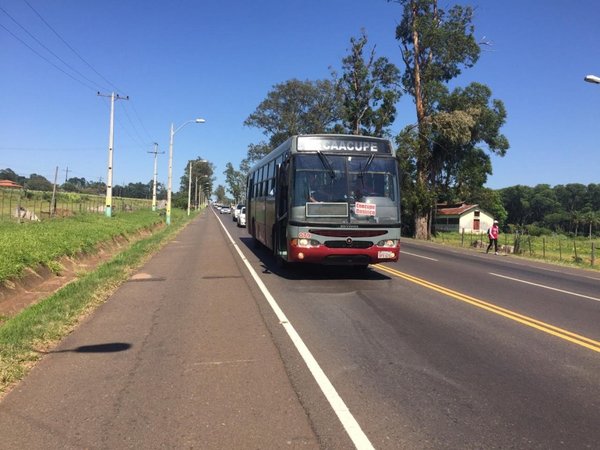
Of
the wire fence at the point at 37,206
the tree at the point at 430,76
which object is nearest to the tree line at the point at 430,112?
the tree at the point at 430,76

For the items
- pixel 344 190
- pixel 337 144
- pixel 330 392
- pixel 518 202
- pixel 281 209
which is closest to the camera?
pixel 330 392

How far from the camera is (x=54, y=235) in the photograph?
54.4 ft

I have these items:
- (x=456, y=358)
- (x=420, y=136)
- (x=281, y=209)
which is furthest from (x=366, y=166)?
(x=420, y=136)

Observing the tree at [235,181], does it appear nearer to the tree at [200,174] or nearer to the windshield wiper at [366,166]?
the tree at [200,174]

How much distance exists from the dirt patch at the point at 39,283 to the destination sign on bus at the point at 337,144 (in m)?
6.45

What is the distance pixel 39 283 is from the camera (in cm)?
1200

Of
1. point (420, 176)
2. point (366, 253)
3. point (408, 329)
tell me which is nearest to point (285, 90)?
point (420, 176)

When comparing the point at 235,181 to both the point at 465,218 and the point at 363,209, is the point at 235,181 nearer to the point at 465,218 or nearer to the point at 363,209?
the point at 465,218

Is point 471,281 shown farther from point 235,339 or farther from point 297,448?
point 297,448

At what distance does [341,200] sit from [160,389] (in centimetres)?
725

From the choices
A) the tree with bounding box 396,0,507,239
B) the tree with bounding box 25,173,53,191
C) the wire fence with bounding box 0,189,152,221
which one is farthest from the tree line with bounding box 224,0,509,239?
the tree with bounding box 25,173,53,191

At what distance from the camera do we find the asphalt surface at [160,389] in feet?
13.0

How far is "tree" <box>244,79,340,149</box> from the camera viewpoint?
218ft

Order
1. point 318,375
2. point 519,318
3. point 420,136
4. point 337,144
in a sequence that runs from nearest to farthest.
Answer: point 318,375 < point 519,318 < point 337,144 < point 420,136
